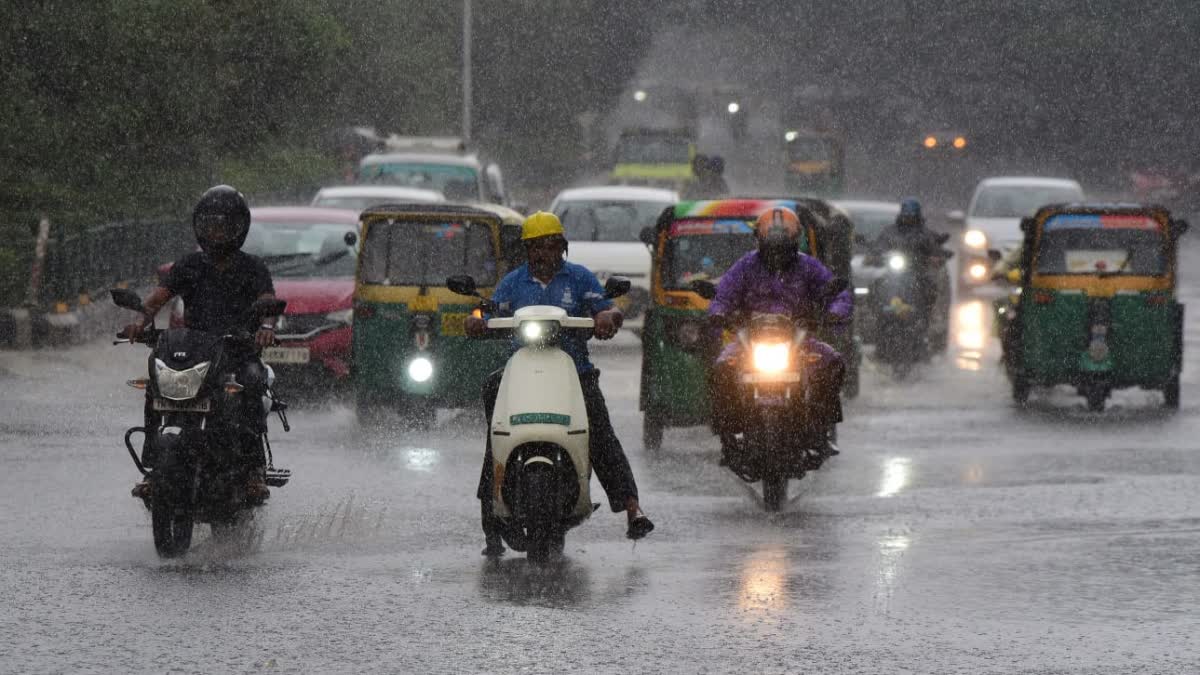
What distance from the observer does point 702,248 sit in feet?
53.4

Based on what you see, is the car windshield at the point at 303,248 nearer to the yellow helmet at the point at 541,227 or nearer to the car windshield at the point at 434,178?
the yellow helmet at the point at 541,227

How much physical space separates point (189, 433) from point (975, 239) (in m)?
22.5

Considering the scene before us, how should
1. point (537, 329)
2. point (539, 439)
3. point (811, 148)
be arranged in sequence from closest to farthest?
point (539, 439)
point (537, 329)
point (811, 148)

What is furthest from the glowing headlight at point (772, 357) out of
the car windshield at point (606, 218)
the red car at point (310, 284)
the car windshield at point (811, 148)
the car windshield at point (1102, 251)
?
the car windshield at point (811, 148)

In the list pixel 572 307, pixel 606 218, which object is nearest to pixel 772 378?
pixel 572 307

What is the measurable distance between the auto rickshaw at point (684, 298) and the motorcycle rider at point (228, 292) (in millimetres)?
4525

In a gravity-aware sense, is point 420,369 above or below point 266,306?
below

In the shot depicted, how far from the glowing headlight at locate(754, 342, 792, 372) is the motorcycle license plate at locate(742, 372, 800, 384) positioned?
0.03 meters

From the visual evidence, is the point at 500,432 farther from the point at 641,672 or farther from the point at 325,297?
the point at 325,297

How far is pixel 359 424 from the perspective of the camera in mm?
17094

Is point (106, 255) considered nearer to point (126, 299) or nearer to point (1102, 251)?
point (1102, 251)

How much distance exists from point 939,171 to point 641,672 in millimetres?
73609

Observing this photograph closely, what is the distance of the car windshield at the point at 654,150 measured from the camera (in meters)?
58.1

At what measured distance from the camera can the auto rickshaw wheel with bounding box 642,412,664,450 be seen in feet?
51.4
